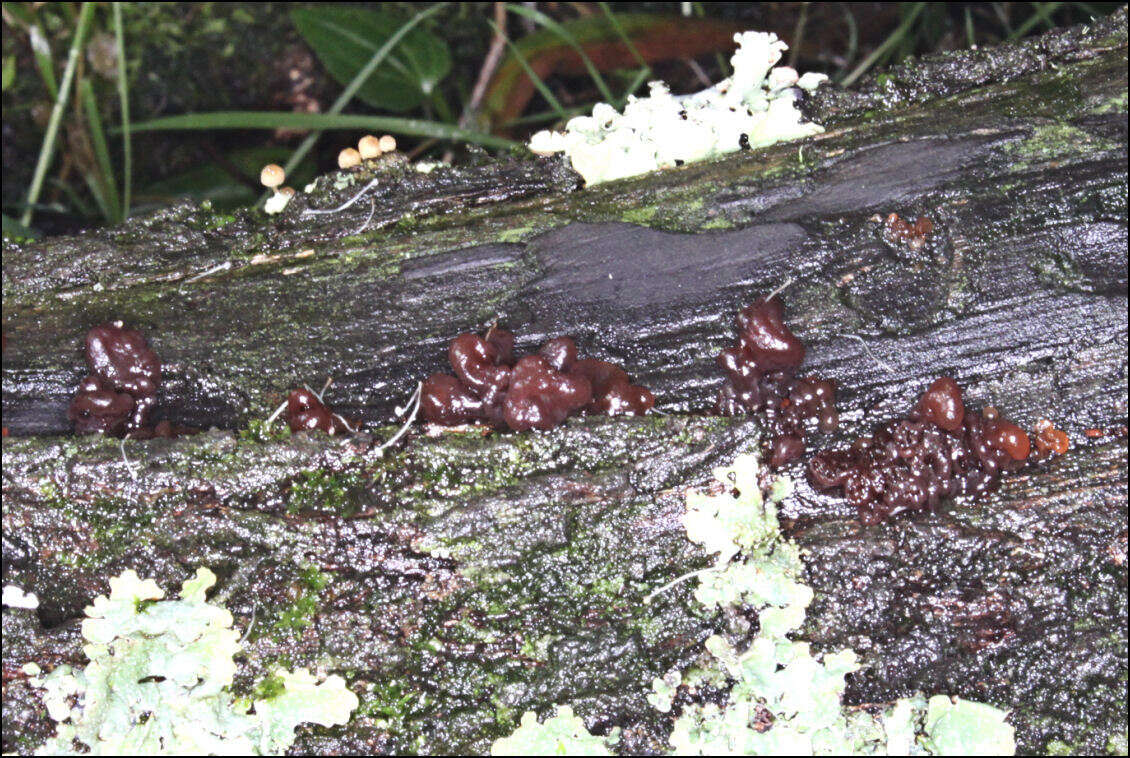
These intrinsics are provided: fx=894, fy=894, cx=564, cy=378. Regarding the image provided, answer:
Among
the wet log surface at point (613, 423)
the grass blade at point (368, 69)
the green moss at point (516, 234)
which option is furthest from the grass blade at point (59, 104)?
the green moss at point (516, 234)

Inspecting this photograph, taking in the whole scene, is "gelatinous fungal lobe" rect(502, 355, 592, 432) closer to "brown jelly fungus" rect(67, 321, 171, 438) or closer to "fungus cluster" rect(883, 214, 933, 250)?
"fungus cluster" rect(883, 214, 933, 250)

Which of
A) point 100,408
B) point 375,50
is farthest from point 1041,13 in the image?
point 100,408

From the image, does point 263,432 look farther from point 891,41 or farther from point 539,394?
point 891,41

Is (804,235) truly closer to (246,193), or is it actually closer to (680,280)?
(680,280)

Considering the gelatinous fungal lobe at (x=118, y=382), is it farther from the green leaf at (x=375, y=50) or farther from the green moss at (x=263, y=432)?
the green leaf at (x=375, y=50)

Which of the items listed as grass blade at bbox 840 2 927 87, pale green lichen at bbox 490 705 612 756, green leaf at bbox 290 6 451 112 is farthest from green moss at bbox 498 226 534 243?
grass blade at bbox 840 2 927 87

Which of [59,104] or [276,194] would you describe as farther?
[59,104]

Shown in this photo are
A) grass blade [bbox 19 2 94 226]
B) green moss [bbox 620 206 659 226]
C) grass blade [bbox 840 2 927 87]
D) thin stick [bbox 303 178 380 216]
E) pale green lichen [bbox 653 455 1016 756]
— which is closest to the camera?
pale green lichen [bbox 653 455 1016 756]
